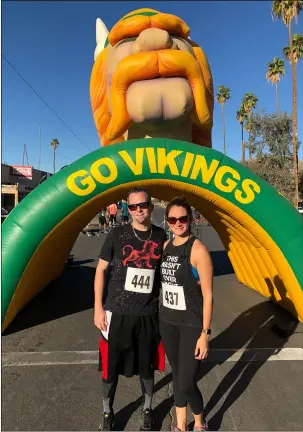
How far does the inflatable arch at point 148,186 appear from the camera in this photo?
3.95 meters

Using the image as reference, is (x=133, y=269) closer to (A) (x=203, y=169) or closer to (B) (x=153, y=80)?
(A) (x=203, y=169)

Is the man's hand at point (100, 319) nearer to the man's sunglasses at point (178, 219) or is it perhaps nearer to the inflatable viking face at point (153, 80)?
the man's sunglasses at point (178, 219)

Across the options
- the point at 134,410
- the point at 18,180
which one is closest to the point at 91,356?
the point at 134,410

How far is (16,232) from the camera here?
12.9 feet

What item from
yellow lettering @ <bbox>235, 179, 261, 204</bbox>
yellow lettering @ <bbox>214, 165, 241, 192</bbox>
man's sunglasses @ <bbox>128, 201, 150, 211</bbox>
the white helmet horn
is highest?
the white helmet horn

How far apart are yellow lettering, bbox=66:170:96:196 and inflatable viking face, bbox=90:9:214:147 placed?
1.49m

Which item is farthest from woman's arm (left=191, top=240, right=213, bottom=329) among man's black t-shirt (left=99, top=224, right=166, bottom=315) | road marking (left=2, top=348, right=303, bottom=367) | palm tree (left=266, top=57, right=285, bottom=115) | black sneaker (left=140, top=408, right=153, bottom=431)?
palm tree (left=266, top=57, right=285, bottom=115)

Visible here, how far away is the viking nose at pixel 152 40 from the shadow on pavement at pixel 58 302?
396 cm

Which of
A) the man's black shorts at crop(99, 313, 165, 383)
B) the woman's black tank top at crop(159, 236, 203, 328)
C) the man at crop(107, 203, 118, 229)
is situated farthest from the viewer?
the man at crop(107, 203, 118, 229)

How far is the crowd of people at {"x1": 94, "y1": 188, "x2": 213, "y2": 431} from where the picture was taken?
7.22 feet

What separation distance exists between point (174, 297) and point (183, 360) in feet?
1.32

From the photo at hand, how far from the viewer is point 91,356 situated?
141 inches

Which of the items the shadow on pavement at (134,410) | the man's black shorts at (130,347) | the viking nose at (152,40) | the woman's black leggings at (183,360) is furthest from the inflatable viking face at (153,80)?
the shadow on pavement at (134,410)

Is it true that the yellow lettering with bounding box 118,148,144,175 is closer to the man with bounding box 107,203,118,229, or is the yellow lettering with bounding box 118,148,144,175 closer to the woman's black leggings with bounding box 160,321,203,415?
the woman's black leggings with bounding box 160,321,203,415
